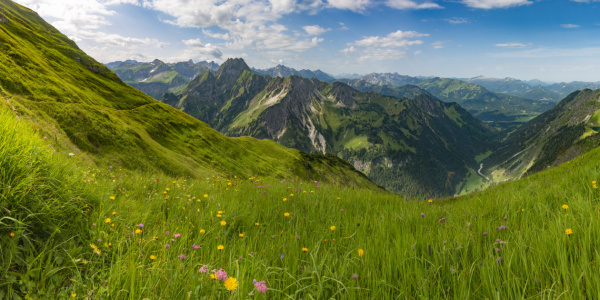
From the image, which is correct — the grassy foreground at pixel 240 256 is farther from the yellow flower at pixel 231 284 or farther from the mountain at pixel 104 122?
the mountain at pixel 104 122

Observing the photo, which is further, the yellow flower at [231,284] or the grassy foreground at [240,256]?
the grassy foreground at [240,256]

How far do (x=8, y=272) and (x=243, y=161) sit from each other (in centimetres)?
9775

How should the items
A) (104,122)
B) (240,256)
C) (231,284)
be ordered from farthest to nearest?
(104,122) → (240,256) → (231,284)

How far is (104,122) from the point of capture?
161 ft

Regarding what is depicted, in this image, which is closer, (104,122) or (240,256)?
(240,256)

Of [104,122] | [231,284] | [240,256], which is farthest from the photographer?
[104,122]

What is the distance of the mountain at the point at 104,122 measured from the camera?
37250 mm

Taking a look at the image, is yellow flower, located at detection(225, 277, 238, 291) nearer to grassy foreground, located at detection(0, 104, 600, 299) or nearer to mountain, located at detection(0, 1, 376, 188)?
grassy foreground, located at detection(0, 104, 600, 299)

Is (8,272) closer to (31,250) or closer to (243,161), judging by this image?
(31,250)

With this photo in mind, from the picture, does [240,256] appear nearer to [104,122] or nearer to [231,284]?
[231,284]

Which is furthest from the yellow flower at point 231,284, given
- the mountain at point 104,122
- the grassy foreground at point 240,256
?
the mountain at point 104,122

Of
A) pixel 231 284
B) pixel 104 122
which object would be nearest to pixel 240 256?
pixel 231 284

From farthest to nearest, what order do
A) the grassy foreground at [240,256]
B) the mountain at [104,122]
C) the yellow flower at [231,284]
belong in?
the mountain at [104,122], the grassy foreground at [240,256], the yellow flower at [231,284]

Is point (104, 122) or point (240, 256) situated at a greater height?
point (104, 122)
